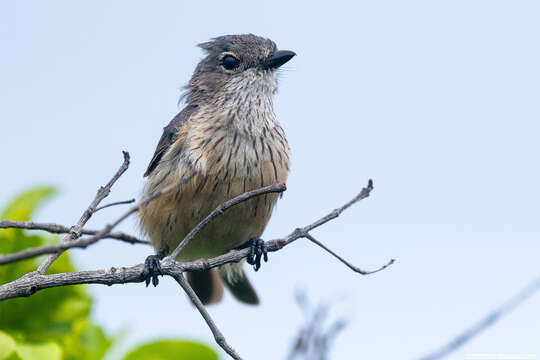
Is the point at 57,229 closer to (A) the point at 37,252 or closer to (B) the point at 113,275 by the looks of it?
(A) the point at 37,252

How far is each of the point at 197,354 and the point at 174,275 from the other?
0.41 metres

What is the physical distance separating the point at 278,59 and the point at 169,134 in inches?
41.6

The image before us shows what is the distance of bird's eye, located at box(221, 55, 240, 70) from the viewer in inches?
236

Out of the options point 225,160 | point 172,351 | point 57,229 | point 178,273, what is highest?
point 57,229

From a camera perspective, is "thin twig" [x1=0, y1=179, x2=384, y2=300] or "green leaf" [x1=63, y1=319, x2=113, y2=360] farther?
"green leaf" [x1=63, y1=319, x2=113, y2=360]

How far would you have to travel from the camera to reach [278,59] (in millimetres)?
5754

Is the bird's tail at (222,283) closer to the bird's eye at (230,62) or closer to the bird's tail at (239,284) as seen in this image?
the bird's tail at (239,284)

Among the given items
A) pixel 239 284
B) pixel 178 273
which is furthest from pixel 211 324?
pixel 239 284

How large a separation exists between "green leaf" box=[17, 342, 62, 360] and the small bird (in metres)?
1.03

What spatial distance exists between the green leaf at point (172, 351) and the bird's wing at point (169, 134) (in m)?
2.28

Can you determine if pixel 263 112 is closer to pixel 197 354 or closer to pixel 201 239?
pixel 201 239

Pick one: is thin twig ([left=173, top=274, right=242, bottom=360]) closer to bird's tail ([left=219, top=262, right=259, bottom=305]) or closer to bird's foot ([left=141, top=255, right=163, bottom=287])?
bird's foot ([left=141, top=255, right=163, bottom=287])

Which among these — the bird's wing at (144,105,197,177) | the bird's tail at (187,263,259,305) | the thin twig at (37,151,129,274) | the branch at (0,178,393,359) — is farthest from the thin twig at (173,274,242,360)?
the bird's tail at (187,263,259,305)

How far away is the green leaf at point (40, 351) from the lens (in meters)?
3.35
